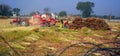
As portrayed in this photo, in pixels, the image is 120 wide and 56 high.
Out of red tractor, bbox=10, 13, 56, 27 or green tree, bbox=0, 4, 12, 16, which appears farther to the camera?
green tree, bbox=0, 4, 12, 16

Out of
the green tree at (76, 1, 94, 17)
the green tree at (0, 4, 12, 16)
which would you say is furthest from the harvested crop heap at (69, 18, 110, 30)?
the green tree at (76, 1, 94, 17)

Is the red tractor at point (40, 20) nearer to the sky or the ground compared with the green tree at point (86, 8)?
nearer to the sky

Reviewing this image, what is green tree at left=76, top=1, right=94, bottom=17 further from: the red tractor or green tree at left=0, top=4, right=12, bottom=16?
the red tractor

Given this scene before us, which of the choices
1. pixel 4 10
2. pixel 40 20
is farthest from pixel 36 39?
pixel 4 10

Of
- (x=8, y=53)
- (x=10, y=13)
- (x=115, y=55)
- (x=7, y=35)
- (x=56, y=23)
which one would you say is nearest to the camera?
(x=115, y=55)

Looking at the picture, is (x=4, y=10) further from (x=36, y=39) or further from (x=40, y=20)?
(x=36, y=39)

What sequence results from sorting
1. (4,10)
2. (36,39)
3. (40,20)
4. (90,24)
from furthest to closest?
1. (4,10)
2. (90,24)
3. (40,20)
4. (36,39)

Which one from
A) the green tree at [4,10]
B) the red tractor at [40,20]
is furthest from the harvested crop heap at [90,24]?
the green tree at [4,10]

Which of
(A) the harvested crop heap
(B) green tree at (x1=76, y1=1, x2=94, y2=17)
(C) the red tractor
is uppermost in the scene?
(C) the red tractor

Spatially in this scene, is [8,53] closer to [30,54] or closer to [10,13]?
[30,54]

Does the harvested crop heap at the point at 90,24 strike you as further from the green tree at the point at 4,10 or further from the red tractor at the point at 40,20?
the green tree at the point at 4,10

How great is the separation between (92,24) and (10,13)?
196ft

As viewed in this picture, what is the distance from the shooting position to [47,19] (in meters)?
28.3

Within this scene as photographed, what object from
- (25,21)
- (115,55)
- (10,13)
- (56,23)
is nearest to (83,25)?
(56,23)
